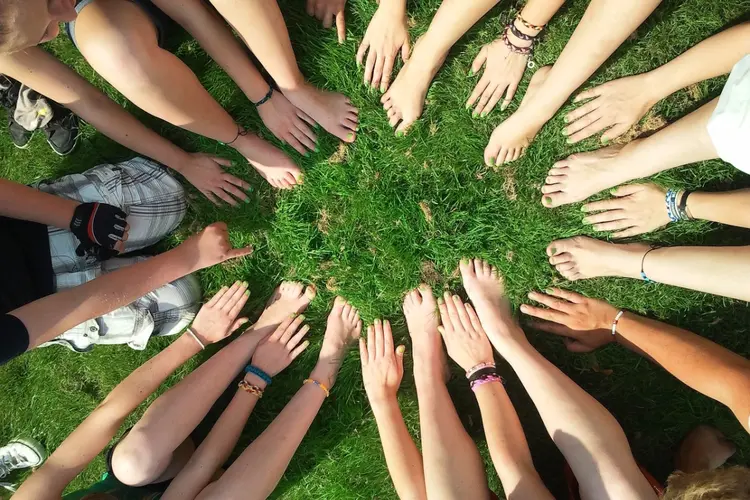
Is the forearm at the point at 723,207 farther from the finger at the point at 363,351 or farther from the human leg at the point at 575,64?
the finger at the point at 363,351

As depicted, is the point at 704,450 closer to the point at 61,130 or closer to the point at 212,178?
the point at 212,178

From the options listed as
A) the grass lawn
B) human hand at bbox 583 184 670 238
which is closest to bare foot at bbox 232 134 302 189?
the grass lawn

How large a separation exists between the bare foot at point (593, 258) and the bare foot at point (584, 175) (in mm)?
200

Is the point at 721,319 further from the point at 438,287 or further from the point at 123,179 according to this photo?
the point at 123,179

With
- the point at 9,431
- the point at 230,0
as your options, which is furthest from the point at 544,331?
the point at 9,431

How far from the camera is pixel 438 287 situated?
2.43m

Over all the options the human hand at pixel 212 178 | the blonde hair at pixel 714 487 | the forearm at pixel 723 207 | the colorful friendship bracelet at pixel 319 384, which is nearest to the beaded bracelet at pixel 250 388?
the colorful friendship bracelet at pixel 319 384

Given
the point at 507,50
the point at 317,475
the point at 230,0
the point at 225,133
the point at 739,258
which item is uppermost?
the point at 507,50

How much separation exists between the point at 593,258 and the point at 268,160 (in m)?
1.54

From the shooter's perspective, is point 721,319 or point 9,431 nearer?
point 721,319

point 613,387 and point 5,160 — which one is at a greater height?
point 613,387

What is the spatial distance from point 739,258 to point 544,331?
33.7 inches

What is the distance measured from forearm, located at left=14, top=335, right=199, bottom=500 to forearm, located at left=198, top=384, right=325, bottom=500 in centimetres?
53

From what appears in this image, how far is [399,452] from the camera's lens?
2.29m
